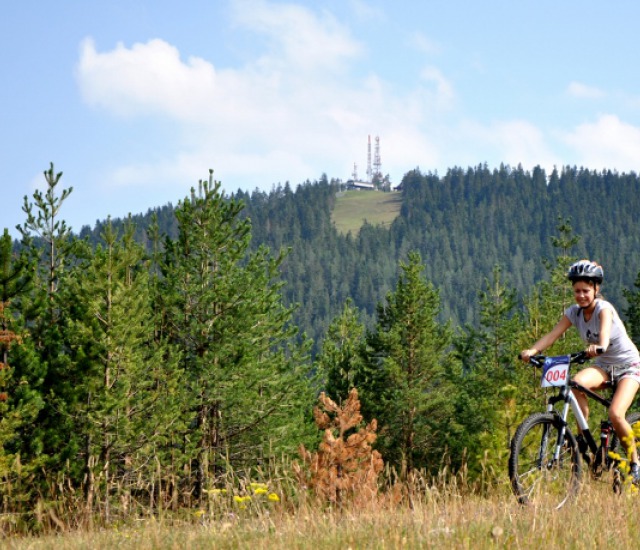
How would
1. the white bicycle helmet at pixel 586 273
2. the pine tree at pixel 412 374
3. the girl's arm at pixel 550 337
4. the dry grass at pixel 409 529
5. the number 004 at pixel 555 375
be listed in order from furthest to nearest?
1. the pine tree at pixel 412 374
2. the girl's arm at pixel 550 337
3. the white bicycle helmet at pixel 586 273
4. the number 004 at pixel 555 375
5. the dry grass at pixel 409 529

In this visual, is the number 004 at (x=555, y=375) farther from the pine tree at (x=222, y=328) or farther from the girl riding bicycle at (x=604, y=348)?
the pine tree at (x=222, y=328)

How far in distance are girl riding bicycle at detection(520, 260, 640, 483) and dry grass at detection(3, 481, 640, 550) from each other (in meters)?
0.74

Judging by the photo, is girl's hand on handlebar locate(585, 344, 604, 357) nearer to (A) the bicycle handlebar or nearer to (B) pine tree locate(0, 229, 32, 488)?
(A) the bicycle handlebar

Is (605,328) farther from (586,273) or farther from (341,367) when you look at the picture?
(341,367)

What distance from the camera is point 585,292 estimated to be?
638cm

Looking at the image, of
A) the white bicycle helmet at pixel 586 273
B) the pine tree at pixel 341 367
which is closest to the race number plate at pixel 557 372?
the white bicycle helmet at pixel 586 273

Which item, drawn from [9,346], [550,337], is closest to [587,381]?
[550,337]

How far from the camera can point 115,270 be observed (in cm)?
2719

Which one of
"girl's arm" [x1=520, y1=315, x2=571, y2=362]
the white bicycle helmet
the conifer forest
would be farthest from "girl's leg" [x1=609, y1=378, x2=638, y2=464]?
the conifer forest

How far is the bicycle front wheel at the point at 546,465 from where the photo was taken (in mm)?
5859

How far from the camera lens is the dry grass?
4.59 metres

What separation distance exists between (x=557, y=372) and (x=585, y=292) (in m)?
0.72

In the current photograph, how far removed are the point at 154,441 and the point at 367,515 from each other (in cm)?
2273

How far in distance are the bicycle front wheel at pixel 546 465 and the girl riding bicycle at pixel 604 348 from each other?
0.35 m
